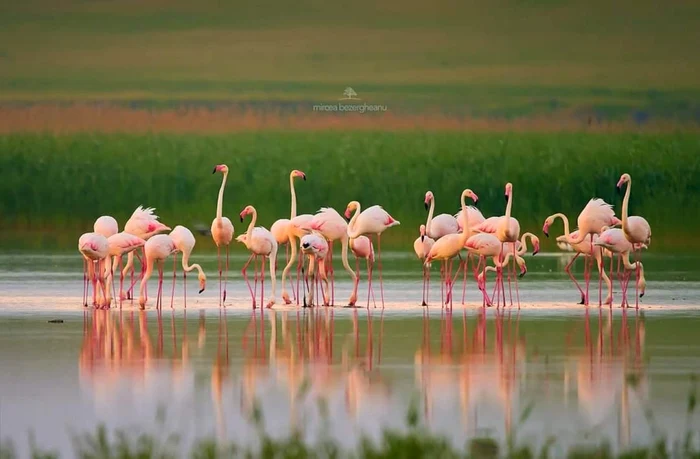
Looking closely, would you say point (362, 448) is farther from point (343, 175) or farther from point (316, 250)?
point (343, 175)

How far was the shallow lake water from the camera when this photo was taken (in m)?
9.16

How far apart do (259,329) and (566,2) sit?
31.5 m

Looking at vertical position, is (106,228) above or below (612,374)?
above

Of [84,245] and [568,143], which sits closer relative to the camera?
[84,245]

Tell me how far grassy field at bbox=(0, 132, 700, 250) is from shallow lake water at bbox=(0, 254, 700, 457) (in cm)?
1941

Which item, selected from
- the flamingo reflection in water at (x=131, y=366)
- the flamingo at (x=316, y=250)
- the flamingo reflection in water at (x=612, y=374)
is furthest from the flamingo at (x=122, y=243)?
the flamingo reflection in water at (x=612, y=374)

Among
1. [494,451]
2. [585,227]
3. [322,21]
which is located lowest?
[494,451]

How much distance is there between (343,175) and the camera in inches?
1508

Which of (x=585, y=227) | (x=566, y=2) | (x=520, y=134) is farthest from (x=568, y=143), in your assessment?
(x=585, y=227)

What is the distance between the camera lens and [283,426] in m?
9.05

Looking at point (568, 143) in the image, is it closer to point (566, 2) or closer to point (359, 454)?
point (566, 2)

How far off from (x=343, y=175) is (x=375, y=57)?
6.07 meters

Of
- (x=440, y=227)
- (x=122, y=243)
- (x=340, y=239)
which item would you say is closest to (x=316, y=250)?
(x=340, y=239)

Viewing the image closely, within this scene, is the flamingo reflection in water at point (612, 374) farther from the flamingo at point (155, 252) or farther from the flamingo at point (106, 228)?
the flamingo at point (106, 228)
